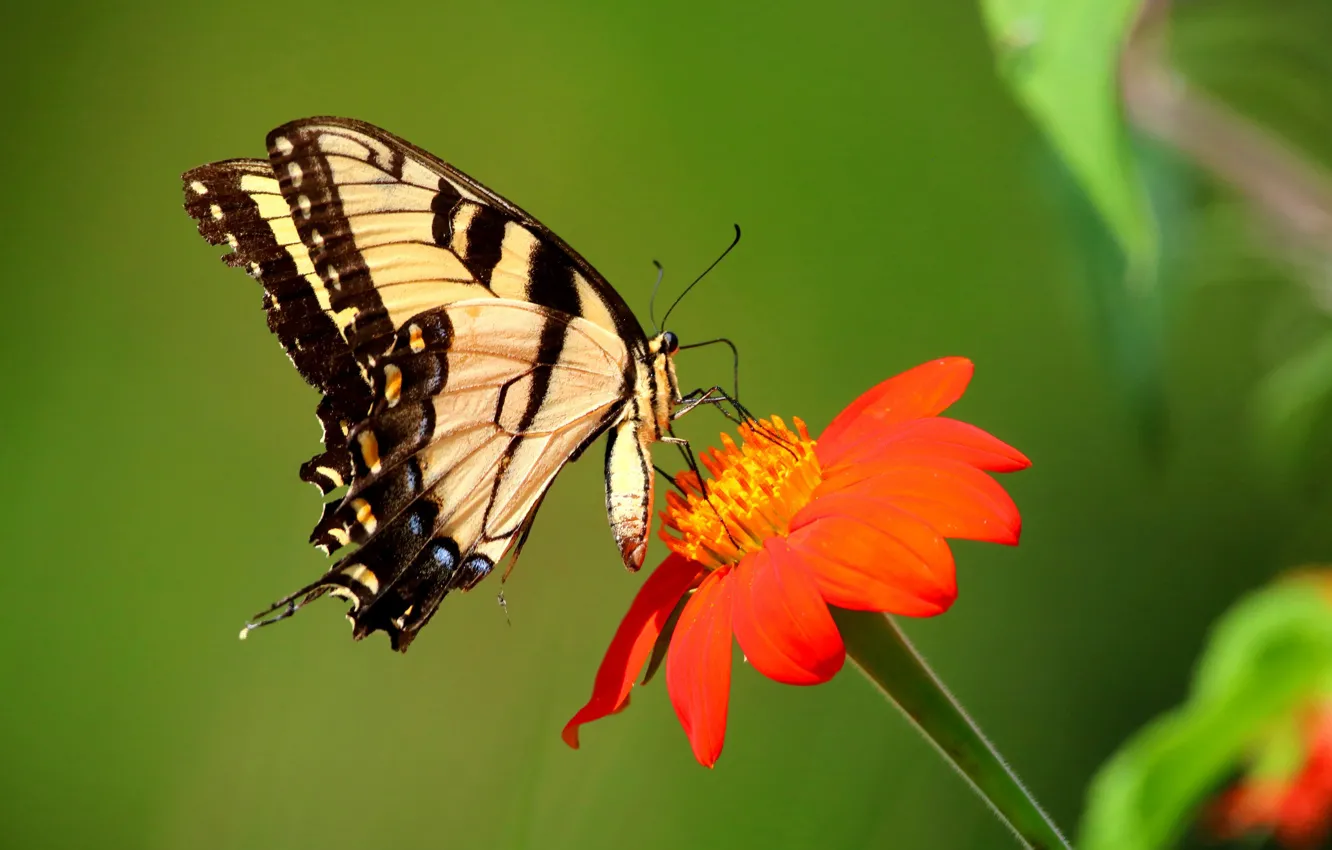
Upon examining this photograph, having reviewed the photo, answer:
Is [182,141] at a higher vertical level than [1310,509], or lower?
higher

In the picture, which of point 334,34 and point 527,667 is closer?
point 527,667

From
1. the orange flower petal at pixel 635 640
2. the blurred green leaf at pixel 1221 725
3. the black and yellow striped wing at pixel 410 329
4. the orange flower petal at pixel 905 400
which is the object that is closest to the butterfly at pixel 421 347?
the black and yellow striped wing at pixel 410 329

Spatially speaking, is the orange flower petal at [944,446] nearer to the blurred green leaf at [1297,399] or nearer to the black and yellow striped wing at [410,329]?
the blurred green leaf at [1297,399]

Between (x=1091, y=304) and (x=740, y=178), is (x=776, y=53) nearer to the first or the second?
(x=740, y=178)

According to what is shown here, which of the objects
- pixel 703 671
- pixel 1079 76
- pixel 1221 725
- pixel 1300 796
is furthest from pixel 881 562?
pixel 1300 796

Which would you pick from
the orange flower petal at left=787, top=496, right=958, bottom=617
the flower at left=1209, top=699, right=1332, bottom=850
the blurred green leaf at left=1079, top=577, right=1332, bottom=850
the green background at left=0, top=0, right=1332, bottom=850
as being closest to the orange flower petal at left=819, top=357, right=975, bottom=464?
the orange flower petal at left=787, top=496, right=958, bottom=617

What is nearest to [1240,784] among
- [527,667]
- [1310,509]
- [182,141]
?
[1310,509]

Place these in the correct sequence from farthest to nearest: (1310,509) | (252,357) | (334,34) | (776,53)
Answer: (334,34) → (252,357) → (776,53) → (1310,509)
